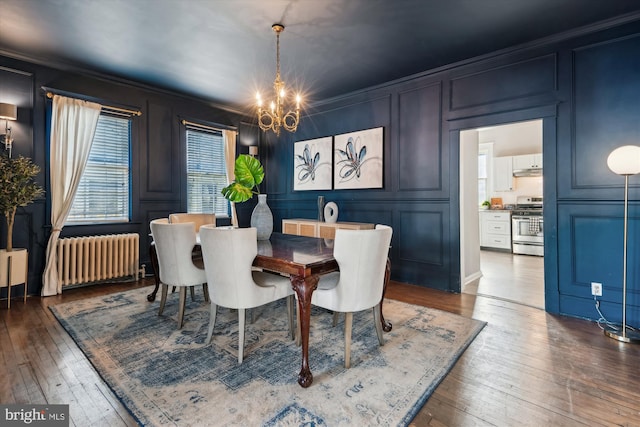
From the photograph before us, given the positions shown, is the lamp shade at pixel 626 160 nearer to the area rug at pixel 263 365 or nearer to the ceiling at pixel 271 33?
the ceiling at pixel 271 33

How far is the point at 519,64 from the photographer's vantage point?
3.20 meters

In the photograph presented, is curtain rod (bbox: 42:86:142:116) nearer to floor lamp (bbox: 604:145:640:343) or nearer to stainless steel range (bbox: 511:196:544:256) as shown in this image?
floor lamp (bbox: 604:145:640:343)

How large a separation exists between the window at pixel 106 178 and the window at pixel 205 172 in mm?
918

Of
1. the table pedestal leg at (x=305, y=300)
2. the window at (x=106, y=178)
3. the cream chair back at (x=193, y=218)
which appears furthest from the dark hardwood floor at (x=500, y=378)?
the window at (x=106, y=178)

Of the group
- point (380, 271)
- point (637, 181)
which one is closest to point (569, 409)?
point (380, 271)

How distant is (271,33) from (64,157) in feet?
9.78

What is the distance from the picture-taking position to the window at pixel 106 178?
3.96 metres

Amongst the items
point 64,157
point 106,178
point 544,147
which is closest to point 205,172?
point 106,178

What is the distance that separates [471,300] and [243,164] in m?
2.87

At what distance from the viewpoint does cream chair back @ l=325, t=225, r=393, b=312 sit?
1.91 meters

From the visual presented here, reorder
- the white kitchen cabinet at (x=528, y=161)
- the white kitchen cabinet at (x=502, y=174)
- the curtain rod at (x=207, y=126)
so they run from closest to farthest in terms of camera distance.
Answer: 1. the curtain rod at (x=207, y=126)
2. the white kitchen cabinet at (x=528, y=161)
3. the white kitchen cabinet at (x=502, y=174)

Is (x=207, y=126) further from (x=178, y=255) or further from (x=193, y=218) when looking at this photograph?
(x=178, y=255)

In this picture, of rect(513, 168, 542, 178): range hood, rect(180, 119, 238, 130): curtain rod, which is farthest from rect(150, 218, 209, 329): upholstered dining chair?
rect(513, 168, 542, 178): range hood

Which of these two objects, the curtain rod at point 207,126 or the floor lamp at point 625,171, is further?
the curtain rod at point 207,126
